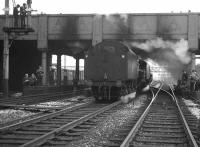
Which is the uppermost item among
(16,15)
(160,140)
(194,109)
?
(16,15)

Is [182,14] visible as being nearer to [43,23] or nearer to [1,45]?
[43,23]

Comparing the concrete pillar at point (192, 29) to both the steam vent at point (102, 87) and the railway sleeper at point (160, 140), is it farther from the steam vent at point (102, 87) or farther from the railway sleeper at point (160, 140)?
the railway sleeper at point (160, 140)

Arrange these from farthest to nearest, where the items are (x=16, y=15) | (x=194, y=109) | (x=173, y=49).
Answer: (x=173, y=49)
(x=16, y=15)
(x=194, y=109)

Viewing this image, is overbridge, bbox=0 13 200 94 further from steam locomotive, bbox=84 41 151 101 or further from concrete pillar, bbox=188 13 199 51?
steam locomotive, bbox=84 41 151 101

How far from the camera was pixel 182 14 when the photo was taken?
28.4 m

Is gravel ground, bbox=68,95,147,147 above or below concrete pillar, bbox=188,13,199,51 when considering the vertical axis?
below

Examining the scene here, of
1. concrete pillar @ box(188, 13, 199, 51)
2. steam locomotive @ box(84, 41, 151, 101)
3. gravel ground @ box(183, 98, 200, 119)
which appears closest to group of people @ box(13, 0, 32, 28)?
steam locomotive @ box(84, 41, 151, 101)

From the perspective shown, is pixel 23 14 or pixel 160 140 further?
pixel 23 14

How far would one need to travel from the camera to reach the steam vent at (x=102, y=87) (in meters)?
8.34

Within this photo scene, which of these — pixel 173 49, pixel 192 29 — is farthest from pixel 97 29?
pixel 192 29

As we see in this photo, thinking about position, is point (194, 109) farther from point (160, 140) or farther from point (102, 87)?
point (160, 140)

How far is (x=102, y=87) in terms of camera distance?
1822 cm

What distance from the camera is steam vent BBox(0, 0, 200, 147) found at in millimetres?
8336

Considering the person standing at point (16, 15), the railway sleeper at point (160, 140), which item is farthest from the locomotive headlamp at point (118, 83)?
the railway sleeper at point (160, 140)
